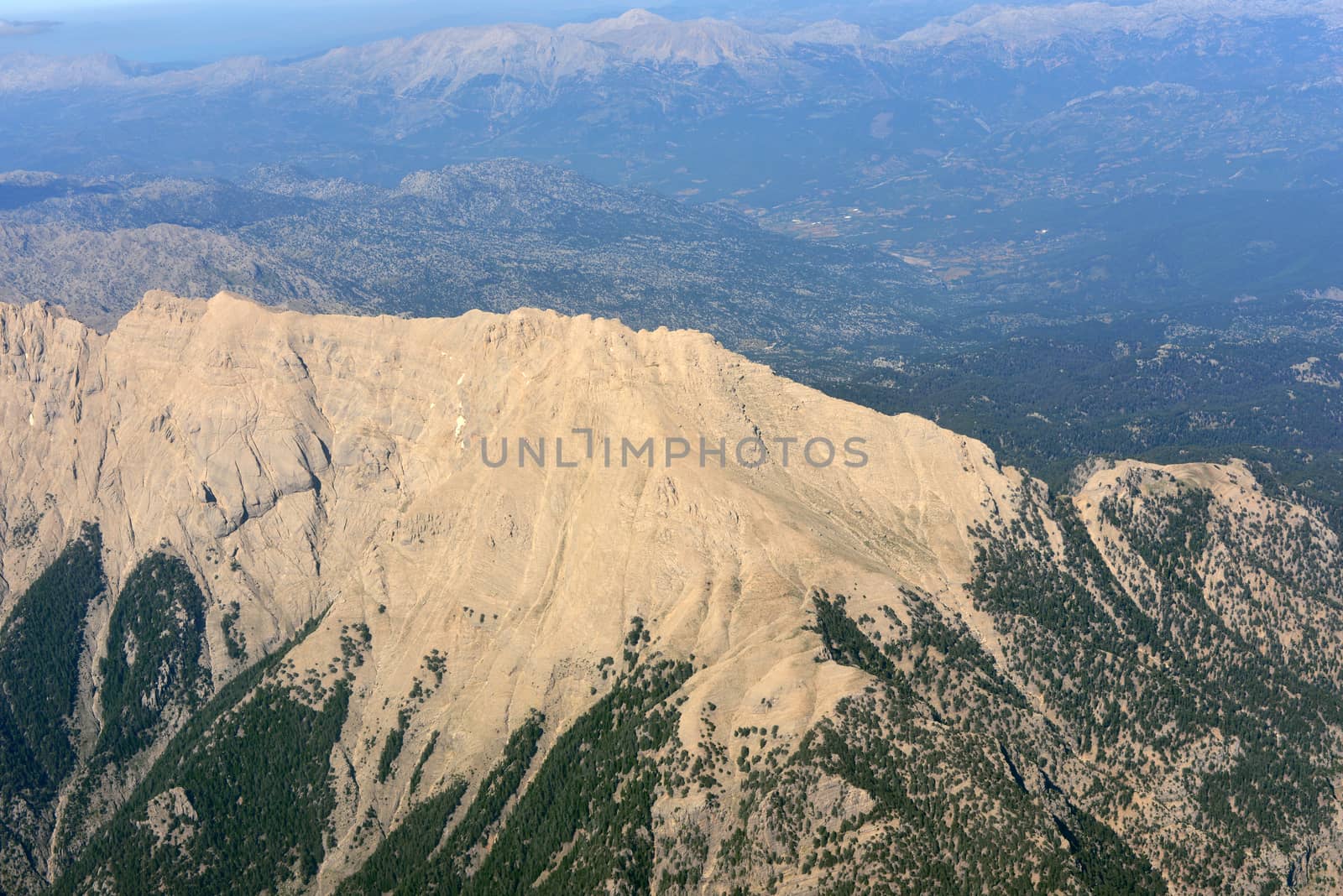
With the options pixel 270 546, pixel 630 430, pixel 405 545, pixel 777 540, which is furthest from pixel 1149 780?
pixel 270 546

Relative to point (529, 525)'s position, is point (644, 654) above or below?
below

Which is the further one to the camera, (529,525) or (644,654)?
(529,525)

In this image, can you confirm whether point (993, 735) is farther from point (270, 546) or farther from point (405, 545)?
point (270, 546)

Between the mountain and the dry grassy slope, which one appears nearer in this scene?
the mountain

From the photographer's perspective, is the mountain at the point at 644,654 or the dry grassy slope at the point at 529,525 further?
the dry grassy slope at the point at 529,525
